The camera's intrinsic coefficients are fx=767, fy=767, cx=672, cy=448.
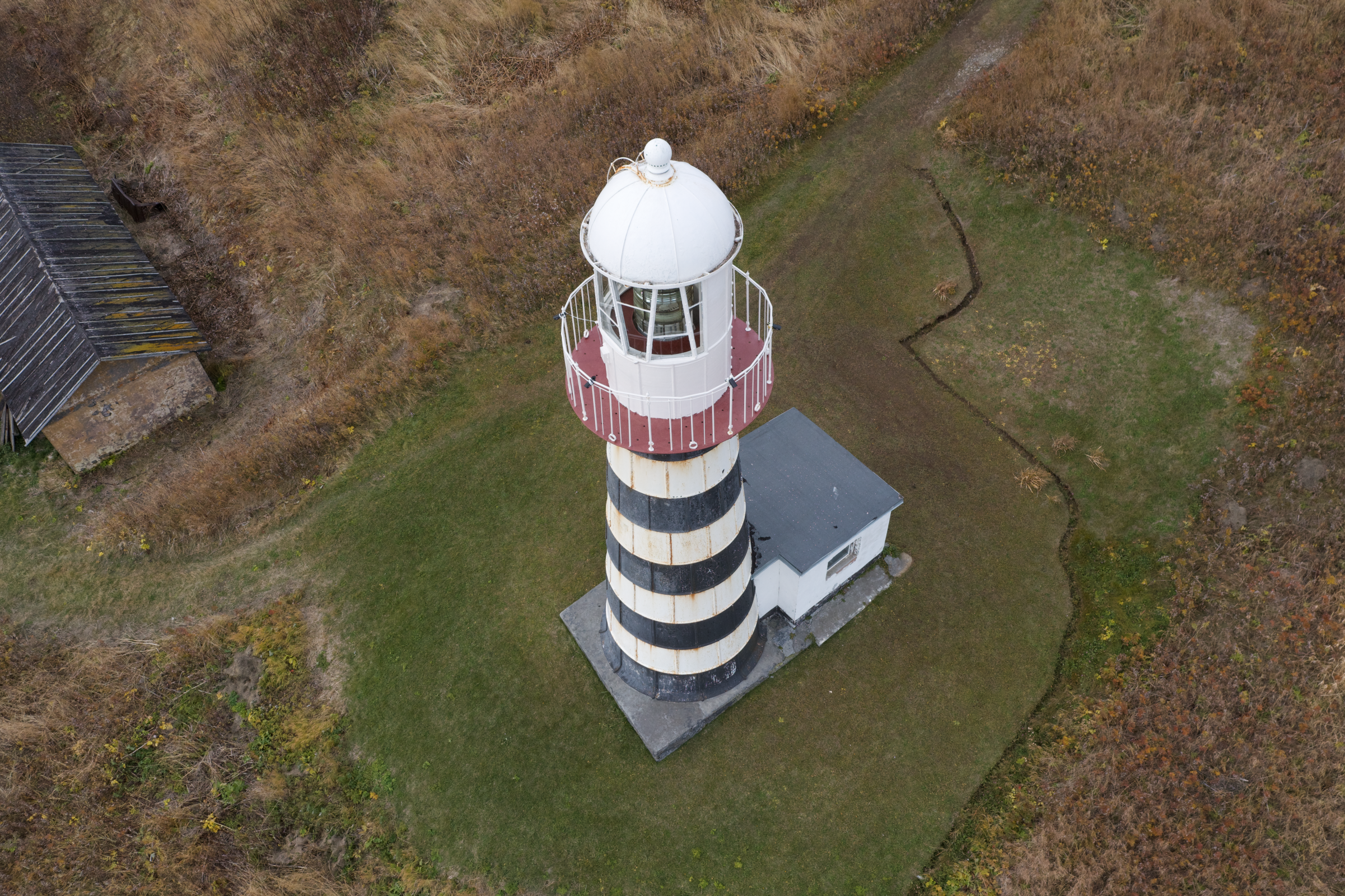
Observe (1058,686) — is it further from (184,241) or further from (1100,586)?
(184,241)

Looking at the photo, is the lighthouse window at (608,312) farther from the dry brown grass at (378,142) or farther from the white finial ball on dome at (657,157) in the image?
the dry brown grass at (378,142)

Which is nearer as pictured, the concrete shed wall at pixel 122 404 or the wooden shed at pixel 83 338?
the wooden shed at pixel 83 338

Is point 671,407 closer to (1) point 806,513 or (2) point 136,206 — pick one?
(1) point 806,513

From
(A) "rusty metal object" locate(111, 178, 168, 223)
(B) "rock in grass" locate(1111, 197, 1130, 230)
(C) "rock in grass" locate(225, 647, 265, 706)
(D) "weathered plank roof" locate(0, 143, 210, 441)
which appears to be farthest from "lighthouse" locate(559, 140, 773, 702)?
(A) "rusty metal object" locate(111, 178, 168, 223)

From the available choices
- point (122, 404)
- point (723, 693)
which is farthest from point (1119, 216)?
point (122, 404)

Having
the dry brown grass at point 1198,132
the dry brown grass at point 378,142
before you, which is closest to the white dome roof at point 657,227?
the dry brown grass at point 378,142

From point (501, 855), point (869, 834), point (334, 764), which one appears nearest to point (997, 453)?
point (869, 834)
